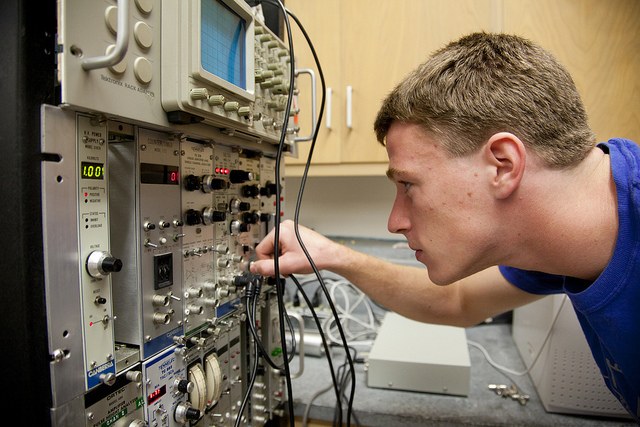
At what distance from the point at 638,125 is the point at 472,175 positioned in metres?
1.10

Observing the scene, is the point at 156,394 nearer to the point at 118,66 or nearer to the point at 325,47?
the point at 118,66

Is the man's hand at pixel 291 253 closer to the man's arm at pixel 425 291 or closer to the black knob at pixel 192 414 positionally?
the man's arm at pixel 425 291

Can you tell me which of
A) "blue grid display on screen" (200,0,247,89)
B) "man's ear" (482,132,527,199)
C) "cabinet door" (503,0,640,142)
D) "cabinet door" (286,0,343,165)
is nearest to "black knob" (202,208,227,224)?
"blue grid display on screen" (200,0,247,89)

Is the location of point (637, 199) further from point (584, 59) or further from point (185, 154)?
point (584, 59)

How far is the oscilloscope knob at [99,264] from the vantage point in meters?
0.45

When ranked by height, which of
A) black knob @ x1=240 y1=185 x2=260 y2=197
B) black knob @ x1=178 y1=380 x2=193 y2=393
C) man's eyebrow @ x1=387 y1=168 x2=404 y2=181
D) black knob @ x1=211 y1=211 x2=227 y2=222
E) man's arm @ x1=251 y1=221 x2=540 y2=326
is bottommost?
black knob @ x1=178 y1=380 x2=193 y2=393

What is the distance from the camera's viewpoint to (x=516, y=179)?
593 mm

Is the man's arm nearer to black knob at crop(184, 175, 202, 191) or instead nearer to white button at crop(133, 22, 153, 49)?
black knob at crop(184, 175, 202, 191)

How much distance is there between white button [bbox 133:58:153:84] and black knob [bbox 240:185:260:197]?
13.1 inches

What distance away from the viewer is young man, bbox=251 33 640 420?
601 mm

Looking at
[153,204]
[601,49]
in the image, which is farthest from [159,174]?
[601,49]

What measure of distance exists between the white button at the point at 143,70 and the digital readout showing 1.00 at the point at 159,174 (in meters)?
0.12

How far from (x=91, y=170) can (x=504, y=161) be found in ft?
1.94

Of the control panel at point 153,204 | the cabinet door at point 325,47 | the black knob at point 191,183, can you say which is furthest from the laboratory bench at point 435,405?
the cabinet door at point 325,47
